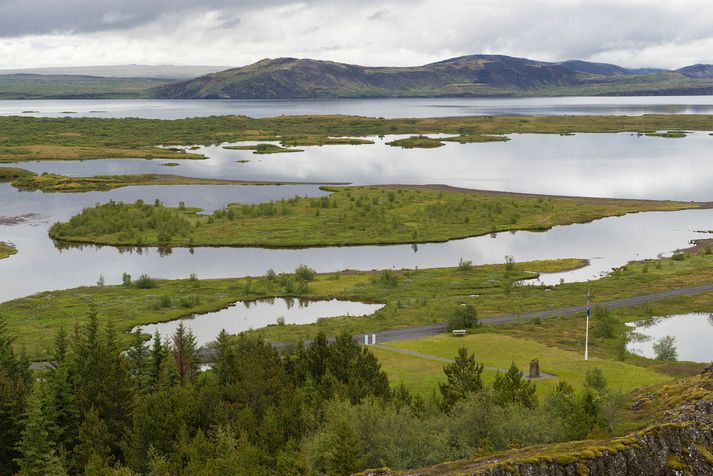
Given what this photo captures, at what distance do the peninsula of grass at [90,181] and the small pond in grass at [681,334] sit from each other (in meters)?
117

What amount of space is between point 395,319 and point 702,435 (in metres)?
60.8

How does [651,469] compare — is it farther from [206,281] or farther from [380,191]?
[380,191]

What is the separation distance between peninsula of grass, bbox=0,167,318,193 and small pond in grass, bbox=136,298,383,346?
316ft

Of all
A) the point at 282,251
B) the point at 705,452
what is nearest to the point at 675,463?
the point at 705,452

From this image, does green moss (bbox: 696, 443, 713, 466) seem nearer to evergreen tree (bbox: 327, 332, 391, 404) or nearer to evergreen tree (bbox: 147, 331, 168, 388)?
evergreen tree (bbox: 327, 332, 391, 404)

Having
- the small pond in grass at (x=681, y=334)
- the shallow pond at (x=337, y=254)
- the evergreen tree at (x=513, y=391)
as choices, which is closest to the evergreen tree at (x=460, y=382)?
the evergreen tree at (x=513, y=391)

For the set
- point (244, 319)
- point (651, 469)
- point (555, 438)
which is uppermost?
point (651, 469)

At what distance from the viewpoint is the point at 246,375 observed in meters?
50.5

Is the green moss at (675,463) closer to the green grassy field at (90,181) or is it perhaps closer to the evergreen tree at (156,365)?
the evergreen tree at (156,365)

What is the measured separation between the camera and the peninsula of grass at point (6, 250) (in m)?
111

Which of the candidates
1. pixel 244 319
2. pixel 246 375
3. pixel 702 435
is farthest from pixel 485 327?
pixel 702 435

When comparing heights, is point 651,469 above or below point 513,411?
above

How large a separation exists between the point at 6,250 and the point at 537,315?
7910 cm

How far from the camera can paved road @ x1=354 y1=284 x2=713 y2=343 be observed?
75188 mm
